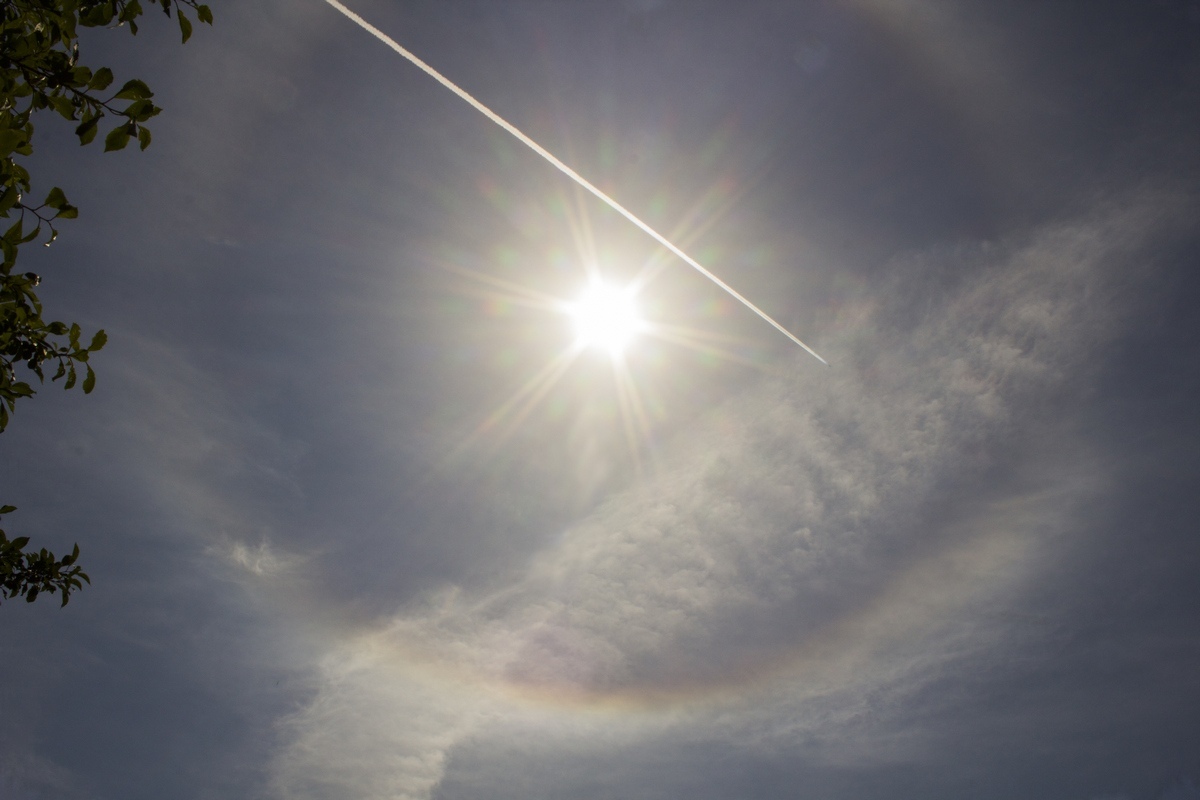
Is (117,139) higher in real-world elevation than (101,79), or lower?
lower

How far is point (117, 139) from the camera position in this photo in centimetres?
468

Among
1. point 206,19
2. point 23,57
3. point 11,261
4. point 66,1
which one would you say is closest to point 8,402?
point 11,261

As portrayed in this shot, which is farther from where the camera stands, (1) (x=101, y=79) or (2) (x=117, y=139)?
(1) (x=101, y=79)

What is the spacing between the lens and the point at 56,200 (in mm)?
5078

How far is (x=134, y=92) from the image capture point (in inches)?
187

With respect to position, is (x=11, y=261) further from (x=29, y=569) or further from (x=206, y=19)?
(x=29, y=569)

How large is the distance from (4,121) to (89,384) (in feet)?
7.24

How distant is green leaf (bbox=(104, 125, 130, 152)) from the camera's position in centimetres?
462

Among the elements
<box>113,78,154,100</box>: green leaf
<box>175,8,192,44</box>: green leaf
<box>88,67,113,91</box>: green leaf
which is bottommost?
<box>113,78,154,100</box>: green leaf

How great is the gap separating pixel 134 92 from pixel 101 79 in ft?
1.59

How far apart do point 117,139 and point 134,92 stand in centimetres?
39

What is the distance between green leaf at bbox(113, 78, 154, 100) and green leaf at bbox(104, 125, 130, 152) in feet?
0.80

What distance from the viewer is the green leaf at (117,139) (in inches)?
182

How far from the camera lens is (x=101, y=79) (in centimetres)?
494
